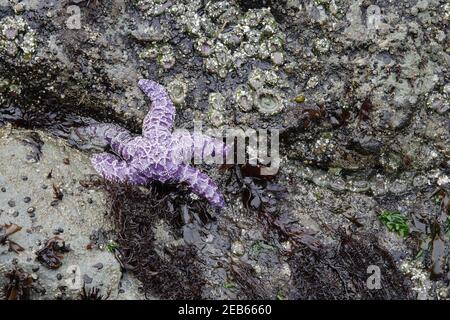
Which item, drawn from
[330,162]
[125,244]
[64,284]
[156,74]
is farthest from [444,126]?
[64,284]

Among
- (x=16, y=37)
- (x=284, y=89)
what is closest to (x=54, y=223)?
(x=16, y=37)

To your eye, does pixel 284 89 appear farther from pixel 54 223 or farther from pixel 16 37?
pixel 16 37

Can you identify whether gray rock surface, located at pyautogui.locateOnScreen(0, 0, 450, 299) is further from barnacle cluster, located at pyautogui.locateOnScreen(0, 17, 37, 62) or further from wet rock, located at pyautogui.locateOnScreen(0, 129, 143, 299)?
wet rock, located at pyautogui.locateOnScreen(0, 129, 143, 299)

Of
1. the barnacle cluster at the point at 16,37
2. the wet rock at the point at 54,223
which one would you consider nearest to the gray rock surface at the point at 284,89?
the barnacle cluster at the point at 16,37

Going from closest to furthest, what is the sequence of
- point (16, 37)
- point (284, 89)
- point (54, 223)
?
1. point (54, 223)
2. point (16, 37)
3. point (284, 89)

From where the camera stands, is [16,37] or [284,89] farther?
[284,89]

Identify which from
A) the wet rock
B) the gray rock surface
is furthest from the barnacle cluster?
the wet rock

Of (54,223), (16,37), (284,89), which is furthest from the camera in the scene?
(284,89)

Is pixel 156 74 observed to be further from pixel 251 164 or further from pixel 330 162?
pixel 330 162

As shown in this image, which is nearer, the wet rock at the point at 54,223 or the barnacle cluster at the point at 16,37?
the wet rock at the point at 54,223

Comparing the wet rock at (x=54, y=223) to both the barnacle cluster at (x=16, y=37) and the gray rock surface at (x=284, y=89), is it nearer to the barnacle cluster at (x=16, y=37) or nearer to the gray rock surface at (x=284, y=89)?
the gray rock surface at (x=284, y=89)

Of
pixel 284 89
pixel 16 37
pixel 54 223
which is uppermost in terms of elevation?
pixel 16 37
